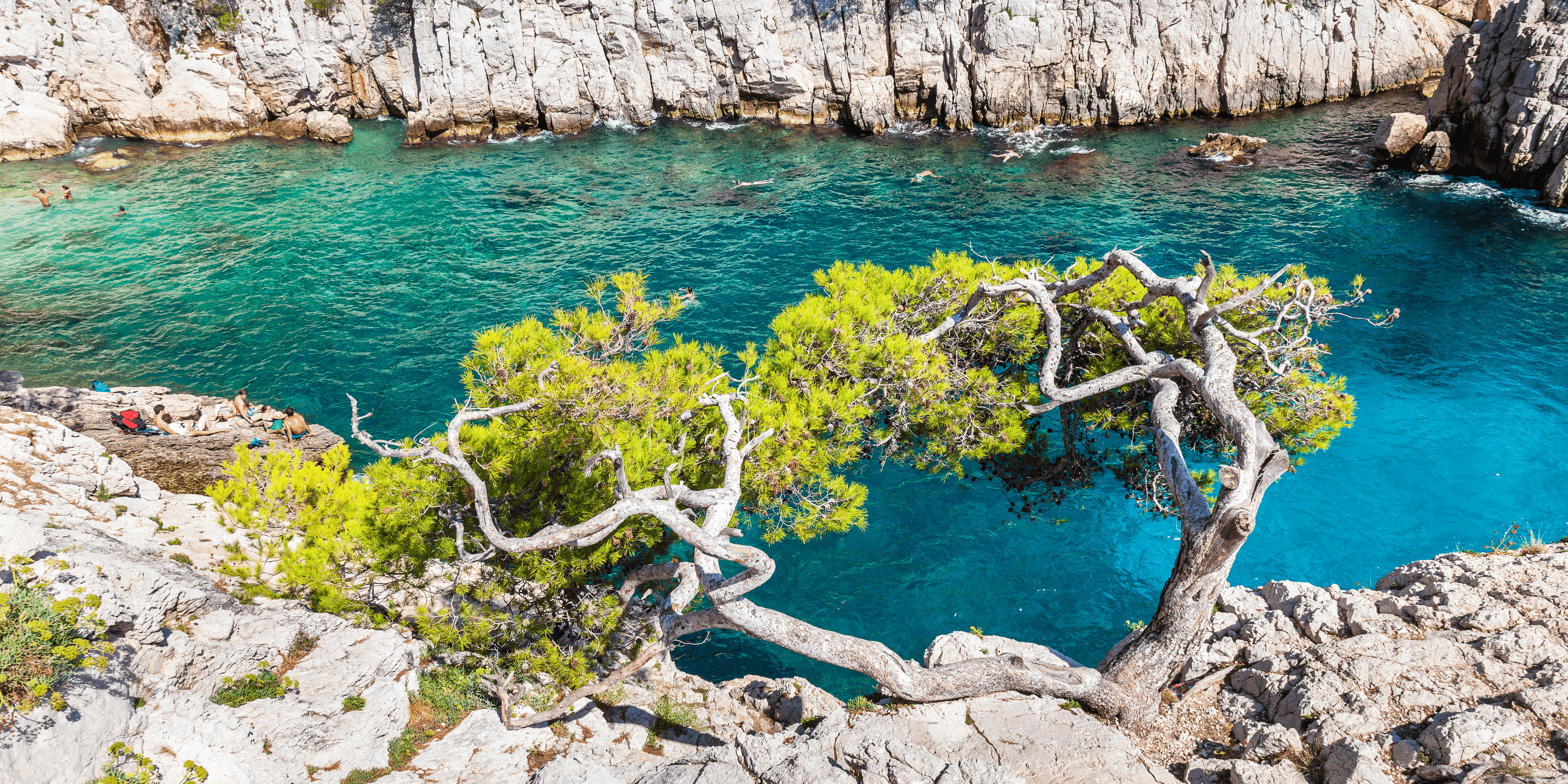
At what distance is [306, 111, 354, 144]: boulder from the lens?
2245 inches

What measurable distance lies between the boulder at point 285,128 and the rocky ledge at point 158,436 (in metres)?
37.5

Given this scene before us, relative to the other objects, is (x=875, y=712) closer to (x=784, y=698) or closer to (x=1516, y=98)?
(x=784, y=698)

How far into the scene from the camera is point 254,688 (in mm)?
11992

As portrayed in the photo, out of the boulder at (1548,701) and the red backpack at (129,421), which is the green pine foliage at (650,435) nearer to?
the boulder at (1548,701)

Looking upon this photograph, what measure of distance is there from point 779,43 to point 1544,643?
185ft

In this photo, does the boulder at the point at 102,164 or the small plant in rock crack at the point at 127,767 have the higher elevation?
the boulder at the point at 102,164

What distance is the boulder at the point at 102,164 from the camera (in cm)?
4938

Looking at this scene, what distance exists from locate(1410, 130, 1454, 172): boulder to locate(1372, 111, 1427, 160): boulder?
0.57 metres

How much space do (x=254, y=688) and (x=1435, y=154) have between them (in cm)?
5824

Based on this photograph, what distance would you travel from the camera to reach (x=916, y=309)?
1828 cm

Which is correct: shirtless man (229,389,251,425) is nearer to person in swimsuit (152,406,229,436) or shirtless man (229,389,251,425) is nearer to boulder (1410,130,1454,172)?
person in swimsuit (152,406,229,436)

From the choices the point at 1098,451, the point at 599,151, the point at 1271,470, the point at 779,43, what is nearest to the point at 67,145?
the point at 599,151

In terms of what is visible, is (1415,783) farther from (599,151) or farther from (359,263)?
(599,151)

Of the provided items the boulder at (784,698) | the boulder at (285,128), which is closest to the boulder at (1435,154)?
the boulder at (784,698)
